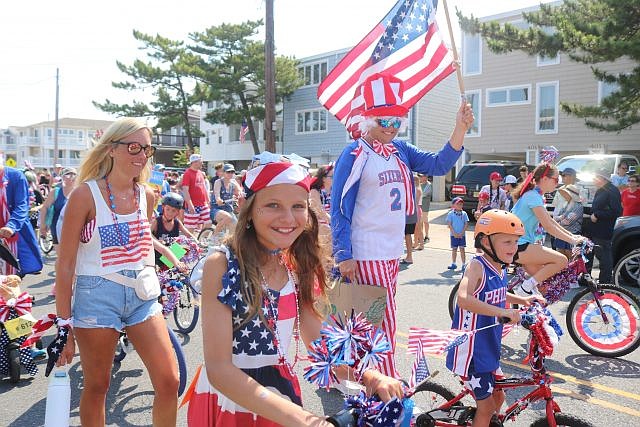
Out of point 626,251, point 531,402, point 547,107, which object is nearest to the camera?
point 531,402

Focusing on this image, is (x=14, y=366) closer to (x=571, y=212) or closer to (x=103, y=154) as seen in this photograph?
(x=103, y=154)

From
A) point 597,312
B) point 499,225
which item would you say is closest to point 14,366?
point 499,225

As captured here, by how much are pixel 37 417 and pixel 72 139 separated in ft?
333

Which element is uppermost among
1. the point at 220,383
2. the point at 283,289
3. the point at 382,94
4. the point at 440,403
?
the point at 382,94

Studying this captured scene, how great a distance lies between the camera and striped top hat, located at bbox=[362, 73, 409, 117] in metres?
3.77

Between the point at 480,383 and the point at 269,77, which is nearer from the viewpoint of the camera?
the point at 480,383

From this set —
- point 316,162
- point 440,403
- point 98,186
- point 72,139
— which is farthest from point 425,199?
point 72,139

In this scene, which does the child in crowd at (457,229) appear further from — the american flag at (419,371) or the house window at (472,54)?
the house window at (472,54)

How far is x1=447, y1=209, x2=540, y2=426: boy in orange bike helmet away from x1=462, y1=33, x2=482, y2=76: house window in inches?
1040

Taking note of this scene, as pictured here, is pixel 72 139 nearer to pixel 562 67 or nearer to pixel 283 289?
pixel 562 67

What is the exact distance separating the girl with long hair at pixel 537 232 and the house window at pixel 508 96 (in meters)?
22.3

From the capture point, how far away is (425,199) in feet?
51.0

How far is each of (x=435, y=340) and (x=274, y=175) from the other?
1.52 metres

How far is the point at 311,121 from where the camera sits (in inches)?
1437
